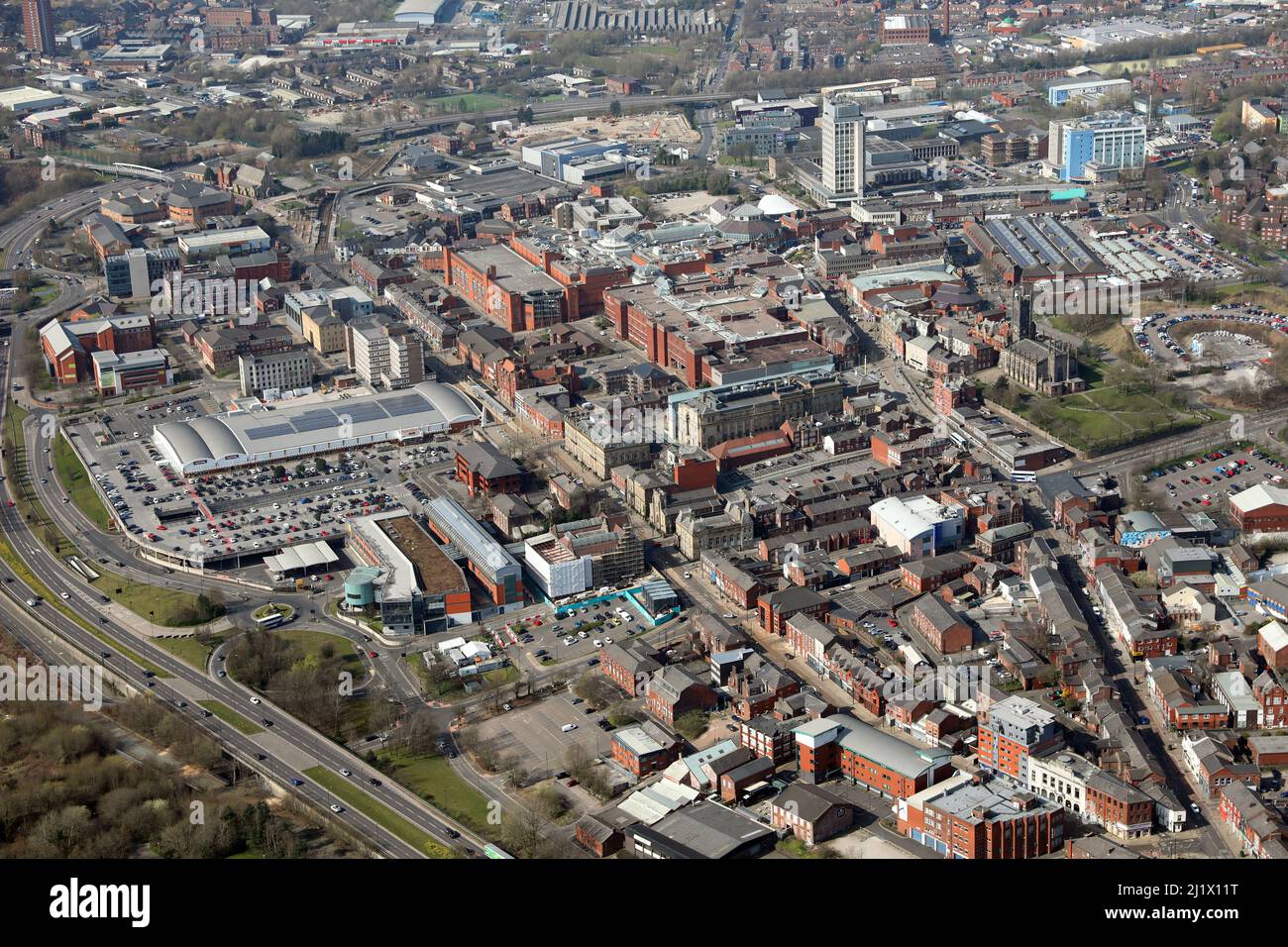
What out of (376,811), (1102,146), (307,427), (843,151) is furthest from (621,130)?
(376,811)

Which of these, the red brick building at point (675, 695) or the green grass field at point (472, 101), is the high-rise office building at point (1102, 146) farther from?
the red brick building at point (675, 695)

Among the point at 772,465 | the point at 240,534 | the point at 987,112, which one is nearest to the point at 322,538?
the point at 240,534

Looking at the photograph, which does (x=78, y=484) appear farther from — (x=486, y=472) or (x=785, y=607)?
(x=785, y=607)

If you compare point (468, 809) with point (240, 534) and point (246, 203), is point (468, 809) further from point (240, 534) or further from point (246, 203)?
point (246, 203)

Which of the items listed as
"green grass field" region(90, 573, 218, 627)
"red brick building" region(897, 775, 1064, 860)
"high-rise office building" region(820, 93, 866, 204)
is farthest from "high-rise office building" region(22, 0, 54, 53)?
"red brick building" region(897, 775, 1064, 860)

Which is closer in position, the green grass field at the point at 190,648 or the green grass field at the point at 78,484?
the green grass field at the point at 190,648

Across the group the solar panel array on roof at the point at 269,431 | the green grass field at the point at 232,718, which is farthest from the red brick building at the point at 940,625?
the solar panel array on roof at the point at 269,431
